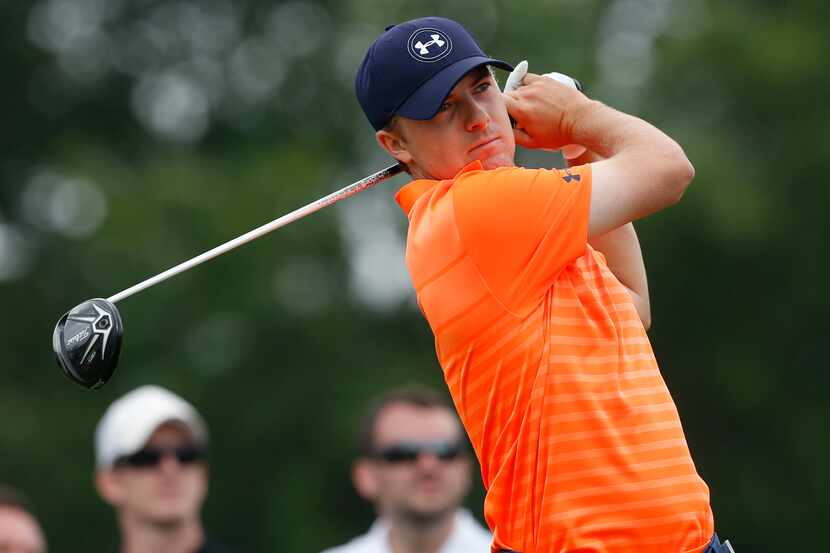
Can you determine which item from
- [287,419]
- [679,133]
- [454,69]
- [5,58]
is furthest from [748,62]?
[454,69]

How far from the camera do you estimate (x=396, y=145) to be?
4.40 m

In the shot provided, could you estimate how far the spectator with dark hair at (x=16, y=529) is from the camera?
6438mm

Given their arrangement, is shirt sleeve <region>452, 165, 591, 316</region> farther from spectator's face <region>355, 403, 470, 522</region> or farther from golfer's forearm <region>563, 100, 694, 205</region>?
spectator's face <region>355, 403, 470, 522</region>

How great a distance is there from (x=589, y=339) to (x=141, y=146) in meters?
16.2

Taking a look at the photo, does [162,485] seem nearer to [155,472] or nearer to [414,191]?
[155,472]

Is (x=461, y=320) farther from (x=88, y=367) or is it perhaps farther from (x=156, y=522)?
(x=156, y=522)

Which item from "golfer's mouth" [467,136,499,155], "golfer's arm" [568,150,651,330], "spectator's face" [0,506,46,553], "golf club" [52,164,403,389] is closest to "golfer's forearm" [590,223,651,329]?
"golfer's arm" [568,150,651,330]

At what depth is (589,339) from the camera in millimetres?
3949

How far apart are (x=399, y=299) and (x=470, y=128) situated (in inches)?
480

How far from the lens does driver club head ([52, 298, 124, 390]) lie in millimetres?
4406

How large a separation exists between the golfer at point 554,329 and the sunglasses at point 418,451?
2717mm

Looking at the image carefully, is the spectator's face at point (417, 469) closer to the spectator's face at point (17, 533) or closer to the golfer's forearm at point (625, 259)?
the spectator's face at point (17, 533)

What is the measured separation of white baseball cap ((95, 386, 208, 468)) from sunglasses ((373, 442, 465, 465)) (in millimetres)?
779

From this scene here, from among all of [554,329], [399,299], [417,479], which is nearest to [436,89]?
[554,329]
